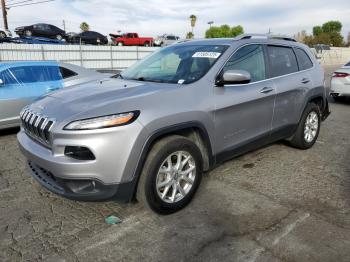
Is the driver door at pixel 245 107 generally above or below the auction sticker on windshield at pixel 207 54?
below

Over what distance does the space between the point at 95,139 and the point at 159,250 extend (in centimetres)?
107

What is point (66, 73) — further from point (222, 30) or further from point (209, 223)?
point (222, 30)

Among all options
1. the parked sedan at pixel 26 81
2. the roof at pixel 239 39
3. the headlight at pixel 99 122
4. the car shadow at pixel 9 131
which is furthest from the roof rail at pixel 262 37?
the car shadow at pixel 9 131

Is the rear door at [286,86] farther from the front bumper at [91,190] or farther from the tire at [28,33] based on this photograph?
the tire at [28,33]

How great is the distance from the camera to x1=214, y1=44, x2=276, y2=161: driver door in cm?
368

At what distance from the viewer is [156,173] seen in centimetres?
307

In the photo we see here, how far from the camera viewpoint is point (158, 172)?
Result: 311 centimetres

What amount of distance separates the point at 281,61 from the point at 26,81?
4.79 meters

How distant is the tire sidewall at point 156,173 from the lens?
304 cm

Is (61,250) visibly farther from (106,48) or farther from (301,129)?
(106,48)

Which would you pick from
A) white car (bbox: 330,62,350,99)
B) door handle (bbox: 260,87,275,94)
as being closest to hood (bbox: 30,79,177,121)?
door handle (bbox: 260,87,275,94)

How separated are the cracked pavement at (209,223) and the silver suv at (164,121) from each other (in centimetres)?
32

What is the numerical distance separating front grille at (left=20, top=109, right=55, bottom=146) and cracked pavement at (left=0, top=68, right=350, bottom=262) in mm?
805

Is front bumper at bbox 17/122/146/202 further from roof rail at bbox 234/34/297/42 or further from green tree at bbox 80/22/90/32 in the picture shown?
green tree at bbox 80/22/90/32
